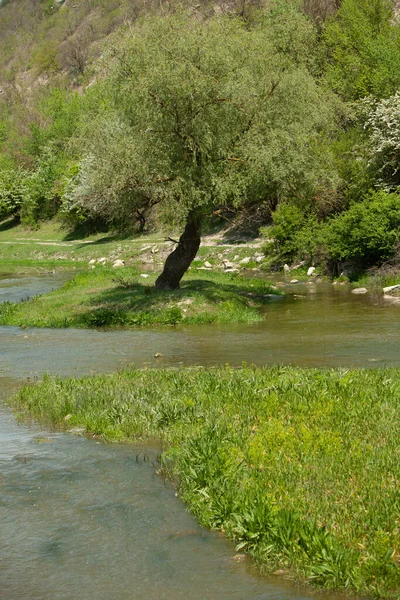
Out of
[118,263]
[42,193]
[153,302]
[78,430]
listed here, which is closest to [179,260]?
[153,302]

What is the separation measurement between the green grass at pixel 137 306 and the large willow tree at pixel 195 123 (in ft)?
8.88

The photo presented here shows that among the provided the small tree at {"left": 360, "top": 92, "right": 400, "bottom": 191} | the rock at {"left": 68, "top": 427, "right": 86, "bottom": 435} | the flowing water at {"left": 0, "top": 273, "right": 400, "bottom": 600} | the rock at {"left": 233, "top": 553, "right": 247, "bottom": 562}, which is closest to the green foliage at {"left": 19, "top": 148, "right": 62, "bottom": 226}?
the small tree at {"left": 360, "top": 92, "right": 400, "bottom": 191}

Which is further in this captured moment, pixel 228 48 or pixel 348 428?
pixel 228 48

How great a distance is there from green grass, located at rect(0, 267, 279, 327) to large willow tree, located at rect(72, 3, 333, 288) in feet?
8.88

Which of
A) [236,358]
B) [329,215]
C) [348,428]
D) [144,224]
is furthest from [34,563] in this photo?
[144,224]

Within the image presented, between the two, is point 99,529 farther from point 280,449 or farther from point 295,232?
point 295,232

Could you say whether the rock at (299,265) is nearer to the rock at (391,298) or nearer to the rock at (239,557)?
the rock at (391,298)

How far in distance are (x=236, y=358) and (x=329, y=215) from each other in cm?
2297

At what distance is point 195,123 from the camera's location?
77.4 ft

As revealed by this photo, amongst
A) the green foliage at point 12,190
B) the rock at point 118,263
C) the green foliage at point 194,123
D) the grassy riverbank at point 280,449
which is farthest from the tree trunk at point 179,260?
the green foliage at point 12,190

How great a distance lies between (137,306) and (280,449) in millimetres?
16170

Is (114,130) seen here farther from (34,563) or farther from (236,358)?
(34,563)

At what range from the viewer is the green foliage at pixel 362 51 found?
146 ft

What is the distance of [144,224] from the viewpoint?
56250 millimetres
